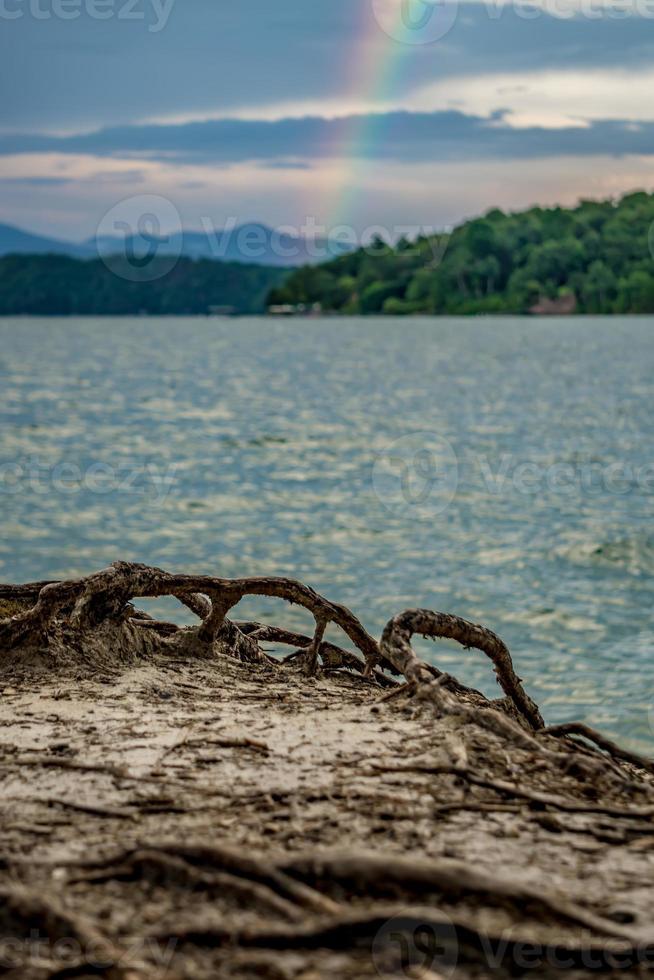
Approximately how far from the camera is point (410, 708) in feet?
23.0

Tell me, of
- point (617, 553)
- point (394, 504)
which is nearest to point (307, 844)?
point (617, 553)

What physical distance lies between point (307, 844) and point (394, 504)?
30.2 m

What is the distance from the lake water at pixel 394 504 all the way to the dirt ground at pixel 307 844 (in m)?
8.98

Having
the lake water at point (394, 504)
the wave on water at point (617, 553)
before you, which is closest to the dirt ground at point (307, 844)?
the lake water at point (394, 504)

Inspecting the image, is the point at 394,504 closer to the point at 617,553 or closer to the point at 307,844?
the point at 617,553

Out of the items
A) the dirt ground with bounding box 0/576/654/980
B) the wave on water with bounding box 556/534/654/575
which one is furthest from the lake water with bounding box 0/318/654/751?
the dirt ground with bounding box 0/576/654/980

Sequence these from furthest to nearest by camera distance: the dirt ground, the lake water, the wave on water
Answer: the wave on water < the lake water < the dirt ground

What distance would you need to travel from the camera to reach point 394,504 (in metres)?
35.3

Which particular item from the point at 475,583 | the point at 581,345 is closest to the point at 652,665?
the point at 475,583

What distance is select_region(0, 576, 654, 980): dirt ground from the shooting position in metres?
4.25

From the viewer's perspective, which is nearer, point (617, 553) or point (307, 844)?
point (307, 844)

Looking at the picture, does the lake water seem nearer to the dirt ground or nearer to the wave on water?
the wave on water

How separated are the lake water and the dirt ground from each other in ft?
29.5

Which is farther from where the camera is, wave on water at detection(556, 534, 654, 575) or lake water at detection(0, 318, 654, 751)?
wave on water at detection(556, 534, 654, 575)
